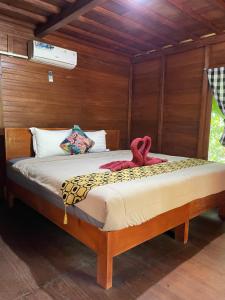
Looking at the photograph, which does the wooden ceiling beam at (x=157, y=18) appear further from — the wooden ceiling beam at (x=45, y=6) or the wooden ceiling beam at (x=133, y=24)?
the wooden ceiling beam at (x=45, y=6)

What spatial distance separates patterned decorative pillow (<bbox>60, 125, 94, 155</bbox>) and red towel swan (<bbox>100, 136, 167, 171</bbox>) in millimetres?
850

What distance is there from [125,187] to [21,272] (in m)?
0.98

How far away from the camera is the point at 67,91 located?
3.45 meters

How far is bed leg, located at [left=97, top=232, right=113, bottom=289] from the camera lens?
1.42 meters

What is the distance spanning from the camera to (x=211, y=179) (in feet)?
7.06

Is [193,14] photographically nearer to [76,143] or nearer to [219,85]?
[219,85]

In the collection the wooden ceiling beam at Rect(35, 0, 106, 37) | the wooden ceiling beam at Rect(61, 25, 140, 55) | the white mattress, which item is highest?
the wooden ceiling beam at Rect(61, 25, 140, 55)

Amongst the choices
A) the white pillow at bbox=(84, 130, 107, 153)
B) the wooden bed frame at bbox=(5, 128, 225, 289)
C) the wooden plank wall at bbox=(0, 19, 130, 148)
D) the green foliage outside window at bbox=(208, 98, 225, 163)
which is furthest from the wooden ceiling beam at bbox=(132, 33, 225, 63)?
the wooden bed frame at bbox=(5, 128, 225, 289)

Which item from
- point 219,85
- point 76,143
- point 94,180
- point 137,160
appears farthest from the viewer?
point 219,85

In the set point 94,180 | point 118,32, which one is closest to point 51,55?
point 118,32

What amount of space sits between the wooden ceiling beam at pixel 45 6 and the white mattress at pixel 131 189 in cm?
165

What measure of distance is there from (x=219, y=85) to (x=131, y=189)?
2381 mm

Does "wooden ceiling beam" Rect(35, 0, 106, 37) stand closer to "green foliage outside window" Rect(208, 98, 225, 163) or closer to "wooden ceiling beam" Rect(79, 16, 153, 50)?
"wooden ceiling beam" Rect(79, 16, 153, 50)

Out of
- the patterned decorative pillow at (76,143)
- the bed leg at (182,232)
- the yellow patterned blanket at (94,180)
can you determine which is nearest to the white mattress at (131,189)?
the yellow patterned blanket at (94,180)
